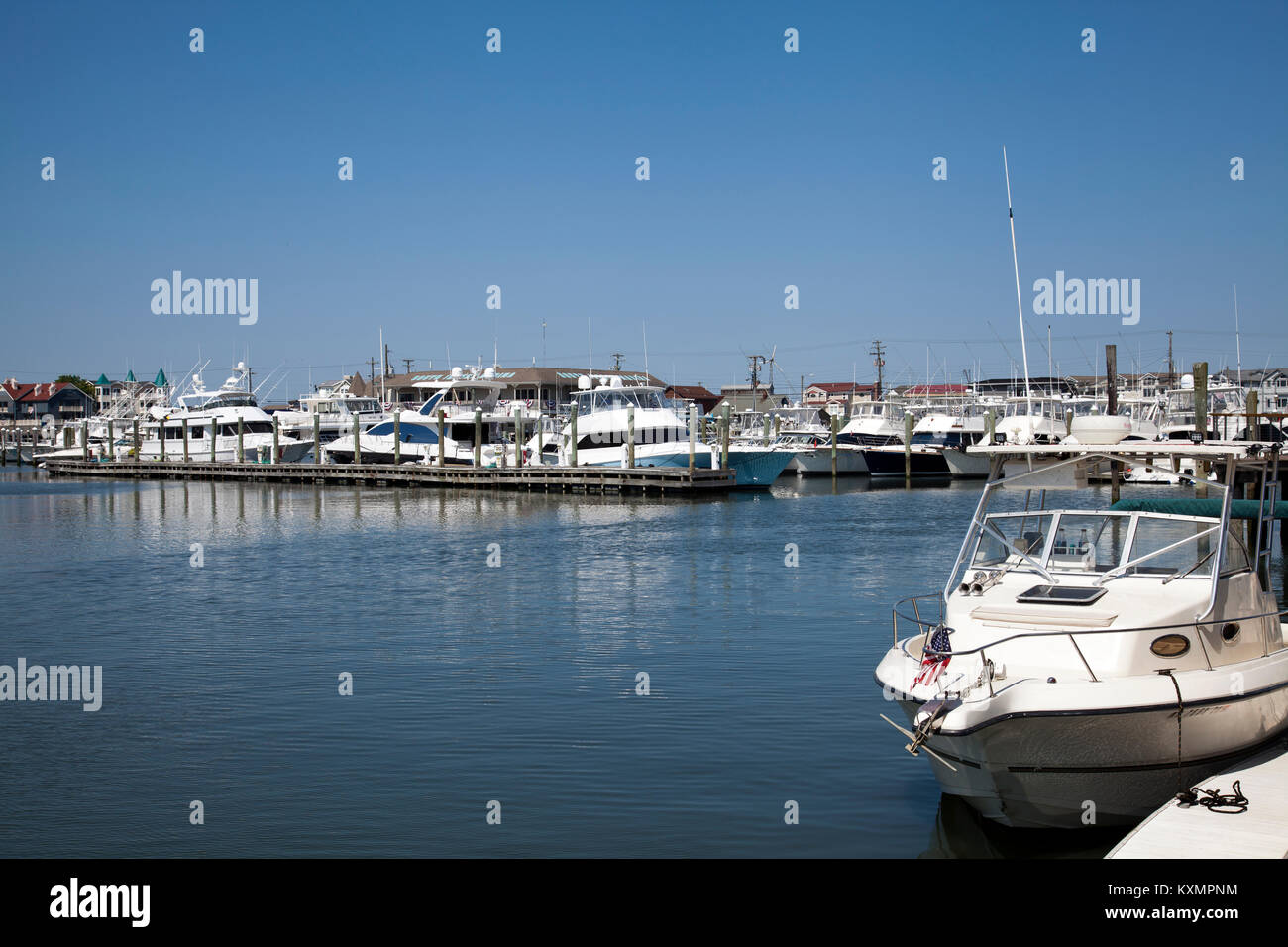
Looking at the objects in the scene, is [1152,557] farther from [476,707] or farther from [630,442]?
[630,442]

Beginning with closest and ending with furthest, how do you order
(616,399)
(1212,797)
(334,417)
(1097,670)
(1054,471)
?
1. (1212,797)
2. (1097,670)
3. (1054,471)
4. (616,399)
5. (334,417)

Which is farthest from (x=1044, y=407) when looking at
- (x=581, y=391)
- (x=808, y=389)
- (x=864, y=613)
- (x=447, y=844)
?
(x=808, y=389)

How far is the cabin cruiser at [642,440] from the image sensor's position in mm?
52438

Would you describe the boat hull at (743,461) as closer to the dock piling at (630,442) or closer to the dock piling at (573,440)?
the dock piling at (630,442)

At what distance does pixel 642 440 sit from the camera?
5431cm

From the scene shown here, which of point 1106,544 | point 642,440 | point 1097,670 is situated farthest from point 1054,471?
point 642,440

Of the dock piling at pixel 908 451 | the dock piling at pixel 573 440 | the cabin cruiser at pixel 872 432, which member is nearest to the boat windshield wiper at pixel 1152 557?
the dock piling at pixel 573 440

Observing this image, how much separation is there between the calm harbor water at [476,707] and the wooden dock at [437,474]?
58.4 feet

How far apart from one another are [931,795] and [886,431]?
61175 mm

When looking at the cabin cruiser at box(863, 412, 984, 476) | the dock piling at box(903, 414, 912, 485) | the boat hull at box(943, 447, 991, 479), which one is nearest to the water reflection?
the dock piling at box(903, 414, 912, 485)

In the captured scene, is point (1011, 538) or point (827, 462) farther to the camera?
point (827, 462)

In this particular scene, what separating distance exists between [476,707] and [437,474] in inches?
1760

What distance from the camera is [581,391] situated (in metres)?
56.6
